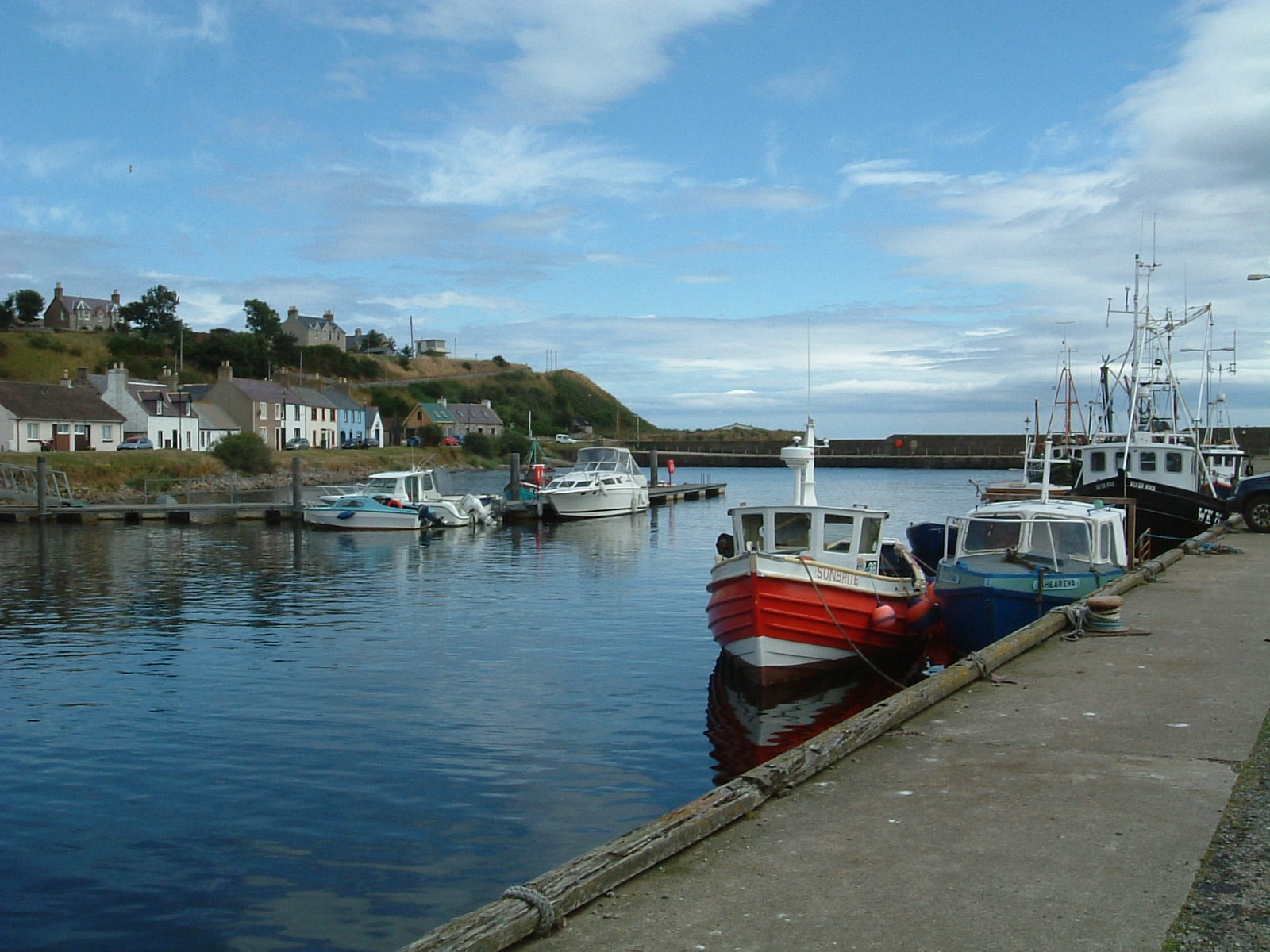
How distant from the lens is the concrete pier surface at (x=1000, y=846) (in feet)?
18.8

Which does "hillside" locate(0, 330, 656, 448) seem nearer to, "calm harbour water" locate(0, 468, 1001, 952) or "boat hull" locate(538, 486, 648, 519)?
"boat hull" locate(538, 486, 648, 519)

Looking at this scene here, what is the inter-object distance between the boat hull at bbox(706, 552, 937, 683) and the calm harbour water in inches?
50.0

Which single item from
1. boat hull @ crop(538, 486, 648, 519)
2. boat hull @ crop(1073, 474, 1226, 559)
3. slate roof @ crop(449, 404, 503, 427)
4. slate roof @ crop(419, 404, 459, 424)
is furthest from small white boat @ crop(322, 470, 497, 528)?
slate roof @ crop(449, 404, 503, 427)

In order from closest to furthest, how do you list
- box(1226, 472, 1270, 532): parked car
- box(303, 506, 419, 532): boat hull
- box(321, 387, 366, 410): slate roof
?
1. box(1226, 472, 1270, 532): parked car
2. box(303, 506, 419, 532): boat hull
3. box(321, 387, 366, 410): slate roof

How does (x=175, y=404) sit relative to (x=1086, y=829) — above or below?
above

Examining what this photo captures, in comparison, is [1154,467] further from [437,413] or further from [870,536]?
[437,413]

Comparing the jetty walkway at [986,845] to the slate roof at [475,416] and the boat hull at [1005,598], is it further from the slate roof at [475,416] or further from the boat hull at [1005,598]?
the slate roof at [475,416]

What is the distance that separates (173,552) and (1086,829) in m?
36.9

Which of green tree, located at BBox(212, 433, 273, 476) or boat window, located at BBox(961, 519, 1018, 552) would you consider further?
green tree, located at BBox(212, 433, 273, 476)

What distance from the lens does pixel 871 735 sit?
9664 millimetres

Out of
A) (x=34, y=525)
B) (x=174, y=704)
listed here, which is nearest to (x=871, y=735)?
(x=174, y=704)

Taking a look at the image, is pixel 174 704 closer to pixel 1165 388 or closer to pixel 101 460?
pixel 1165 388

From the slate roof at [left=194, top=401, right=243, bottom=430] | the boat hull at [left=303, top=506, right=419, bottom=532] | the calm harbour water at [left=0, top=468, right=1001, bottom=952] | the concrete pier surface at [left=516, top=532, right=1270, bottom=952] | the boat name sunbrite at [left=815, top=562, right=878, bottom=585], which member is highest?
the slate roof at [left=194, top=401, right=243, bottom=430]

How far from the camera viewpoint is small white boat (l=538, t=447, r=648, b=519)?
55.3 m
